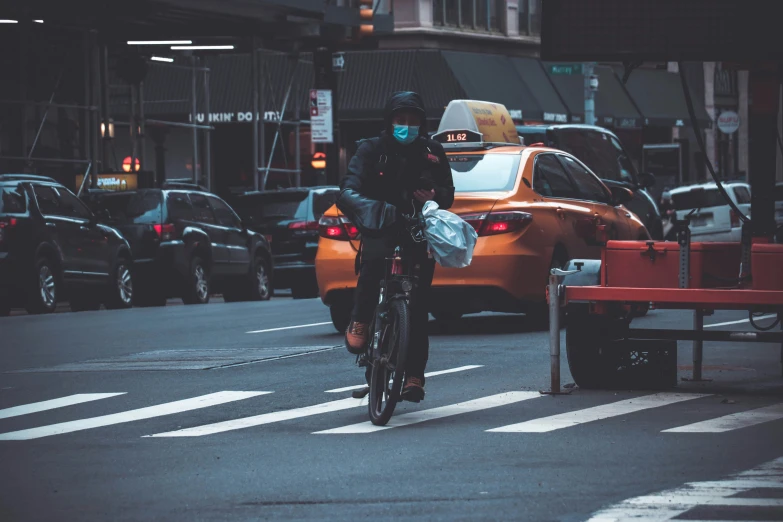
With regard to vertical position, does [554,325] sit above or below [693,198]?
above

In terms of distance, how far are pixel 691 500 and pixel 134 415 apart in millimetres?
4157

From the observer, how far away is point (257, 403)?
10.2 meters

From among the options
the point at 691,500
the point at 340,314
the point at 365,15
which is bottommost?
the point at 340,314

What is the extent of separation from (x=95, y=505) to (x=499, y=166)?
8.64 meters

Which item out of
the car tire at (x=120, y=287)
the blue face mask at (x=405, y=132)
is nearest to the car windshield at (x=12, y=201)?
the car tire at (x=120, y=287)

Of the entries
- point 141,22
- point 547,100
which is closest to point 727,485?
point 141,22

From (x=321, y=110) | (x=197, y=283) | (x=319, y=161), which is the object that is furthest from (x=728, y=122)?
(x=197, y=283)

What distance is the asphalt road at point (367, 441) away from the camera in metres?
6.60

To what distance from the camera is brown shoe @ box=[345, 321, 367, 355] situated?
30.9 ft

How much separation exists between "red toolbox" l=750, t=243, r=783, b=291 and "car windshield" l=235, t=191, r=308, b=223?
17.2 metres

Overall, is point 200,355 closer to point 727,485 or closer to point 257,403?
Result: point 257,403

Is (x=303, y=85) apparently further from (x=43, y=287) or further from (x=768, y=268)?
(x=768, y=268)

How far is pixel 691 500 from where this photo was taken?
6547mm

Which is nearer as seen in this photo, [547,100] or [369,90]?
[369,90]
